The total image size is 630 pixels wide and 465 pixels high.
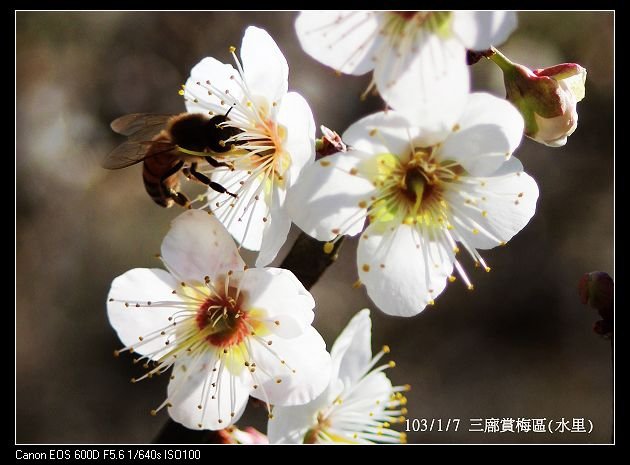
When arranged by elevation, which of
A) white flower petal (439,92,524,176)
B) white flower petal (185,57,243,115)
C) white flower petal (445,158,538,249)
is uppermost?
white flower petal (185,57,243,115)

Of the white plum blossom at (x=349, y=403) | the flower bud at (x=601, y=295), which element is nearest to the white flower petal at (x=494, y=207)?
the flower bud at (x=601, y=295)

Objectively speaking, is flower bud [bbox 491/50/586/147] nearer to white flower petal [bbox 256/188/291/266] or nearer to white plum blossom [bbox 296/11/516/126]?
white plum blossom [bbox 296/11/516/126]

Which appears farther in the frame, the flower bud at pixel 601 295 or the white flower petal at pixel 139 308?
the white flower petal at pixel 139 308

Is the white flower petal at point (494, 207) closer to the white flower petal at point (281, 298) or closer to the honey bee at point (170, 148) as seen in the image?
the white flower petal at point (281, 298)

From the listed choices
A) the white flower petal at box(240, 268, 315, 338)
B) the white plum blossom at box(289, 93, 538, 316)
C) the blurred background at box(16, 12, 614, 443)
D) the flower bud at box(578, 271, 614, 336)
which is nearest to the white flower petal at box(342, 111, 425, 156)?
the white plum blossom at box(289, 93, 538, 316)

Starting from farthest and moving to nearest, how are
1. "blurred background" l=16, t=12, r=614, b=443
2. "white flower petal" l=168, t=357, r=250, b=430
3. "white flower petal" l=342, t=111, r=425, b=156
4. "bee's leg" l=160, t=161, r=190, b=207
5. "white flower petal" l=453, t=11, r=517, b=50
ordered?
"blurred background" l=16, t=12, r=614, b=443, "bee's leg" l=160, t=161, r=190, b=207, "white flower petal" l=168, t=357, r=250, b=430, "white flower petal" l=342, t=111, r=425, b=156, "white flower petal" l=453, t=11, r=517, b=50
